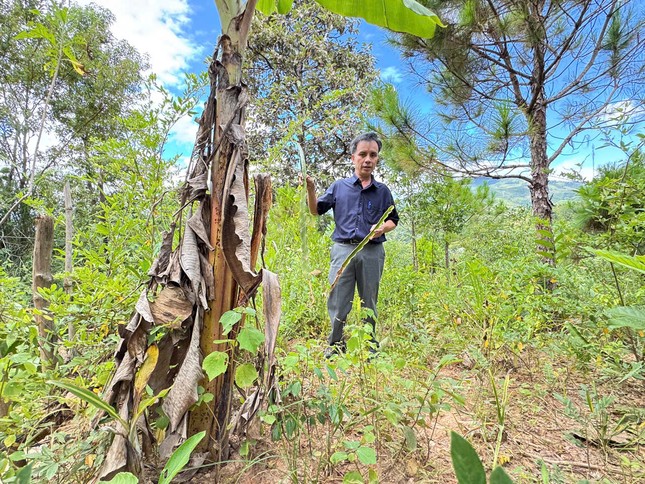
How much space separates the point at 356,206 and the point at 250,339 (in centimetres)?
151

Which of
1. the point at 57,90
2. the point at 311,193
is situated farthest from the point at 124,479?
the point at 57,90

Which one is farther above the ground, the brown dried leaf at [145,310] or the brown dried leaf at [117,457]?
the brown dried leaf at [145,310]

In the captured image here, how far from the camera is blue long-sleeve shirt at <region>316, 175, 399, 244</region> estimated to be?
2.02 metres

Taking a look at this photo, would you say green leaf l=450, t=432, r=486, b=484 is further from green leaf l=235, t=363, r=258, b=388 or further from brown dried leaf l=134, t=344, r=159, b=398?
brown dried leaf l=134, t=344, r=159, b=398

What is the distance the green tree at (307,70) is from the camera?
6.70m

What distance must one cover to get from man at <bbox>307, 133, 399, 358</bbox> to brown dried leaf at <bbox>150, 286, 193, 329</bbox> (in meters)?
1.31

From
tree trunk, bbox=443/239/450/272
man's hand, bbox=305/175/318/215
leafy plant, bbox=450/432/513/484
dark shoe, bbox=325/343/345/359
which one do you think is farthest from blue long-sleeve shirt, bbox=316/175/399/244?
tree trunk, bbox=443/239/450/272

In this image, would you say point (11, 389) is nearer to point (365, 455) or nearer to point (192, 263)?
point (192, 263)

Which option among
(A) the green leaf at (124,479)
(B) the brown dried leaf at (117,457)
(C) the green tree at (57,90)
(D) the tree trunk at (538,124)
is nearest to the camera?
(A) the green leaf at (124,479)

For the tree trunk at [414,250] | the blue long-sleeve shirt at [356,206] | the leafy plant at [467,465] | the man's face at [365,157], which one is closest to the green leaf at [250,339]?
the leafy plant at [467,465]

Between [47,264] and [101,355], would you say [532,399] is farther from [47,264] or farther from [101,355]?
[47,264]

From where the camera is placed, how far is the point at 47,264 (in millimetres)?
1157

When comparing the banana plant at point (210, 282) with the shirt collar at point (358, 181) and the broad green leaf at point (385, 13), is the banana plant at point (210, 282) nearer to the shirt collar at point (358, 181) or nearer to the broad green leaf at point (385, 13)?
the broad green leaf at point (385, 13)

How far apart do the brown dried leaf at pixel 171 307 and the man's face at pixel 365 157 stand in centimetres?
160
